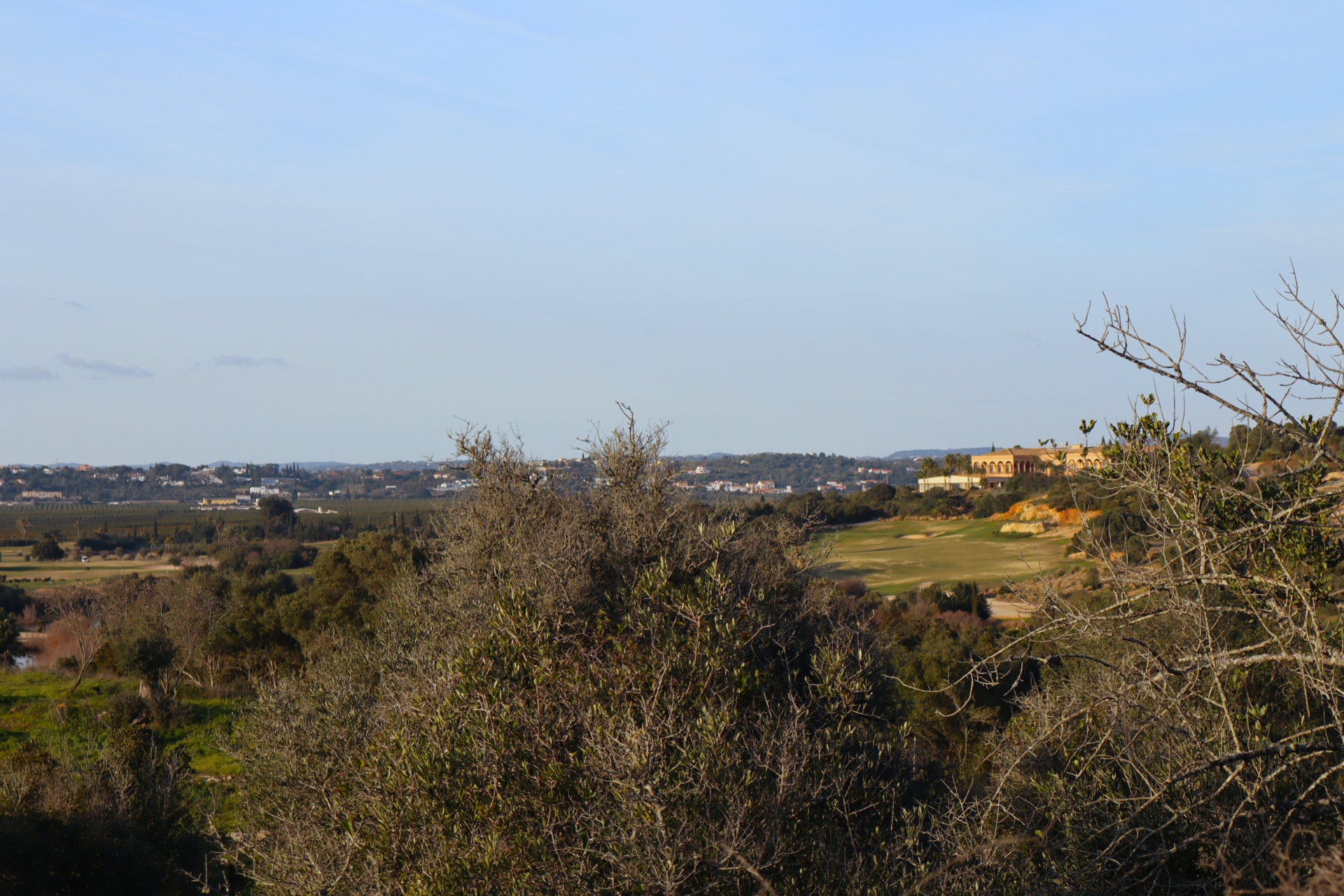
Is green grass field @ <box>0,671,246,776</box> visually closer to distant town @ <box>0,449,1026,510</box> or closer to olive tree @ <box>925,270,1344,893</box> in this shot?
olive tree @ <box>925,270,1344,893</box>

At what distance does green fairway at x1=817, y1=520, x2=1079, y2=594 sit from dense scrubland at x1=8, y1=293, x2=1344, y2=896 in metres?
30.5

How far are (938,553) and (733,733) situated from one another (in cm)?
5802

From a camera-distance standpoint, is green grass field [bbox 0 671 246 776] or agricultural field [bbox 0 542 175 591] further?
agricultural field [bbox 0 542 175 591]

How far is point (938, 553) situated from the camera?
208 ft

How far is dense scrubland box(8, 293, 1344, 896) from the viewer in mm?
6320

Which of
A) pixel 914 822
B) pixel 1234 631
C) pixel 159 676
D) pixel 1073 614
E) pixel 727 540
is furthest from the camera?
pixel 159 676

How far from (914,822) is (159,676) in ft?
81.9

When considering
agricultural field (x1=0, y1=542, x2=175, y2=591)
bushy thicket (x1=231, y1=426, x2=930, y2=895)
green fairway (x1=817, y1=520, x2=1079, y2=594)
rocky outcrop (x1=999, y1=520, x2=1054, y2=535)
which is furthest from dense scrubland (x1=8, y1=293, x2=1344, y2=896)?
agricultural field (x1=0, y1=542, x2=175, y2=591)

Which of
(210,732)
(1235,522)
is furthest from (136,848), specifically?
(1235,522)

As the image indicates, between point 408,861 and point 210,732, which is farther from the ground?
point 408,861

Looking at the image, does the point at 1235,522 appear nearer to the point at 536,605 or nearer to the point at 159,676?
the point at 536,605

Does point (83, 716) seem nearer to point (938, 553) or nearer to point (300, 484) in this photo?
point (938, 553)

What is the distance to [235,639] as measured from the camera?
33.4m

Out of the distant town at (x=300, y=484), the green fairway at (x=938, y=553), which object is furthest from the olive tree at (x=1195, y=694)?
the distant town at (x=300, y=484)
